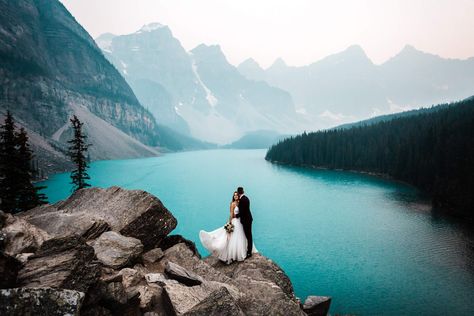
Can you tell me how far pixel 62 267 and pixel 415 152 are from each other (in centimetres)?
Answer: 13377

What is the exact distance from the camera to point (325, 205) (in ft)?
259

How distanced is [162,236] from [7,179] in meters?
24.8

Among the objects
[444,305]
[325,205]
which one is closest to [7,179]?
[444,305]

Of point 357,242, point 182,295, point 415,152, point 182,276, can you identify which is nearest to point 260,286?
point 182,276

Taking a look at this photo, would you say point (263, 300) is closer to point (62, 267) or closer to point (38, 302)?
point (62, 267)

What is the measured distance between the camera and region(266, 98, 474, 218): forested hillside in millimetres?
78000

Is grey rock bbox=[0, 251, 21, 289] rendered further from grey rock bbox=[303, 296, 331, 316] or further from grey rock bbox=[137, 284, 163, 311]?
grey rock bbox=[303, 296, 331, 316]

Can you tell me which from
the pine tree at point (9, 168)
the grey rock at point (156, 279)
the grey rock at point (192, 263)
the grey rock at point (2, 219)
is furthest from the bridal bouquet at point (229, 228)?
the pine tree at point (9, 168)

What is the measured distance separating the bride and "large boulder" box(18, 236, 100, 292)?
7031 millimetres

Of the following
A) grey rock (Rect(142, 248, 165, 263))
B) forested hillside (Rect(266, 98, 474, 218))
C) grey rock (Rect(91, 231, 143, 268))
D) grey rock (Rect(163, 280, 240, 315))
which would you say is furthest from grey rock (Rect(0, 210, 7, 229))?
forested hillside (Rect(266, 98, 474, 218))

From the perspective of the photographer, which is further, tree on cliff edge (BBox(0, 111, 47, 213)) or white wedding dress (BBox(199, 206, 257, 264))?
tree on cliff edge (BBox(0, 111, 47, 213))

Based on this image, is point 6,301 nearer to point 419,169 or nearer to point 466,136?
point 466,136

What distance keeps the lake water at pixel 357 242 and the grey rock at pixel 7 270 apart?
102ft

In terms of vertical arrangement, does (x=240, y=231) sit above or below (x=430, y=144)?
below
